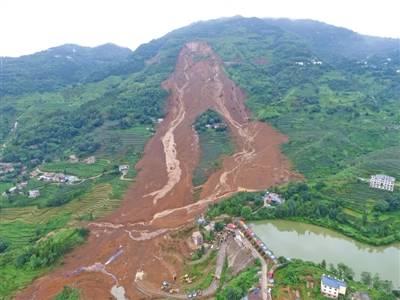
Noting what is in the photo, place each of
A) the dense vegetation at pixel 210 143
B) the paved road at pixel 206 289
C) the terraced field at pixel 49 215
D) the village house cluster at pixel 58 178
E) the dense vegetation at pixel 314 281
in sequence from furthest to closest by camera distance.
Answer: the village house cluster at pixel 58 178 < the dense vegetation at pixel 210 143 < the terraced field at pixel 49 215 < the paved road at pixel 206 289 < the dense vegetation at pixel 314 281

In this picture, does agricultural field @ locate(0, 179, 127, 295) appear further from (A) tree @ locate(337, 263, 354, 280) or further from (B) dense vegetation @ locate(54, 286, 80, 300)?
(A) tree @ locate(337, 263, 354, 280)

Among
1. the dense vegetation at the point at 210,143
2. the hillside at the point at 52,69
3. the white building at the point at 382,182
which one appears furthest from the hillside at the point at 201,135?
the white building at the point at 382,182

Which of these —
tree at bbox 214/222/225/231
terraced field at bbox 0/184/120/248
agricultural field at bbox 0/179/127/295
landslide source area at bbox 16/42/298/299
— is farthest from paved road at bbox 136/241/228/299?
terraced field at bbox 0/184/120/248

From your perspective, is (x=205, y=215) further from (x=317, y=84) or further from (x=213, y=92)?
(x=317, y=84)

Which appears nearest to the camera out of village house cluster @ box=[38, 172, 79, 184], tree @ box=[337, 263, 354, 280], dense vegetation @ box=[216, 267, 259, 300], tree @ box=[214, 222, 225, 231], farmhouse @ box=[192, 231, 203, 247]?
dense vegetation @ box=[216, 267, 259, 300]

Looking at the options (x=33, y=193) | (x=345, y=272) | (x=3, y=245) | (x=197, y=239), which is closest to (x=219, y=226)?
(x=197, y=239)

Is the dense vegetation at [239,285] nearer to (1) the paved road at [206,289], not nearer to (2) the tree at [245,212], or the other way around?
(1) the paved road at [206,289]

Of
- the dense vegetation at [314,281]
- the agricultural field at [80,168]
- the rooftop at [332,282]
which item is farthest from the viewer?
the agricultural field at [80,168]
